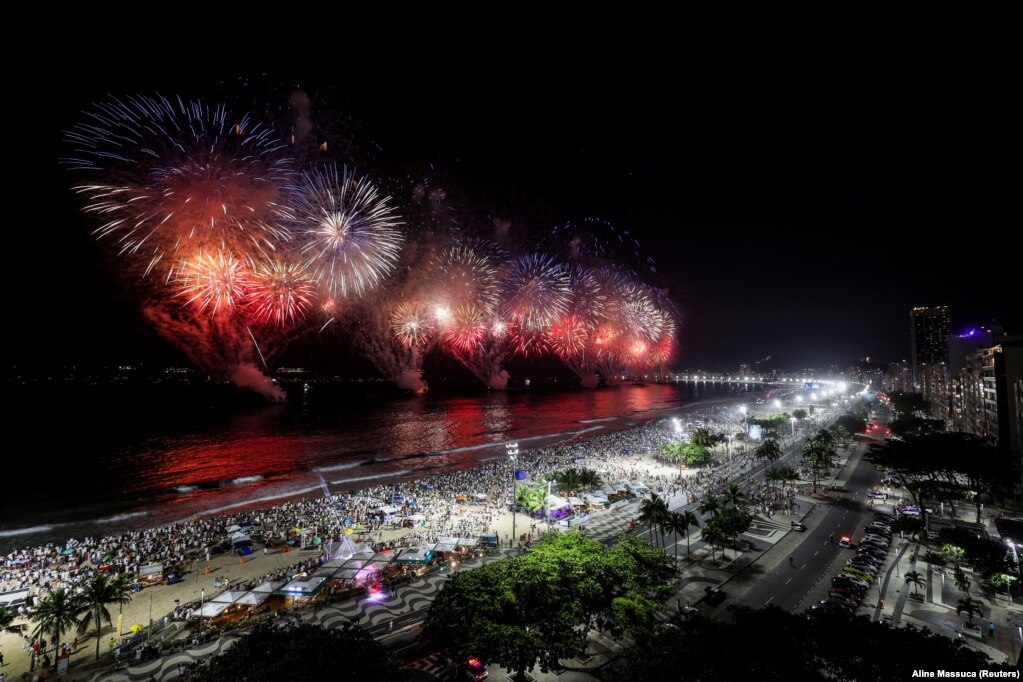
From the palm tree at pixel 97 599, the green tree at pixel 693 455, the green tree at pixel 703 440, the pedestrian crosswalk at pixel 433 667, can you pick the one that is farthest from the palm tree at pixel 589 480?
the palm tree at pixel 97 599

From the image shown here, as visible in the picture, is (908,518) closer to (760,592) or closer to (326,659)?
(760,592)

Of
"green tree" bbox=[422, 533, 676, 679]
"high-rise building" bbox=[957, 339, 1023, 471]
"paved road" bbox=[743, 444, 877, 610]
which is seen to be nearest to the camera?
"green tree" bbox=[422, 533, 676, 679]

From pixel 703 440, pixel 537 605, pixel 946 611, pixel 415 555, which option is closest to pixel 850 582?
pixel 946 611

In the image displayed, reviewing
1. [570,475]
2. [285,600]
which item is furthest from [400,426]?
[285,600]

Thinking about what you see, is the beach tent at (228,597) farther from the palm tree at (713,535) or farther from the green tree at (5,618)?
the palm tree at (713,535)

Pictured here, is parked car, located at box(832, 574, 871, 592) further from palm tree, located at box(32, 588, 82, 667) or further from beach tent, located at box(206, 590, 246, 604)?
palm tree, located at box(32, 588, 82, 667)

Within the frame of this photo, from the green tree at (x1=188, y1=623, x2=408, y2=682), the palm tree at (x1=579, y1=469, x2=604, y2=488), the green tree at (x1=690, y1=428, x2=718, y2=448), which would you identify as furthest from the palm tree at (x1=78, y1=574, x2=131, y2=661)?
the green tree at (x1=690, y1=428, x2=718, y2=448)
